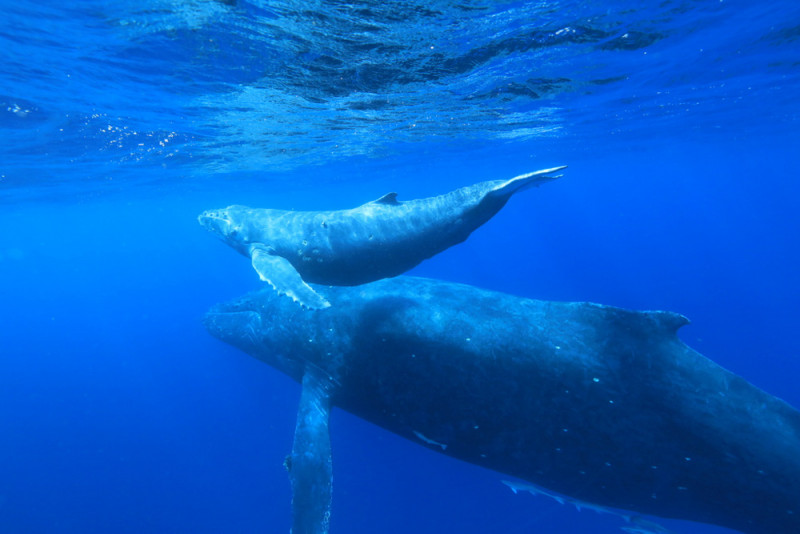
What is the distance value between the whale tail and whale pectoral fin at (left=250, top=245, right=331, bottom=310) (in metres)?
3.21

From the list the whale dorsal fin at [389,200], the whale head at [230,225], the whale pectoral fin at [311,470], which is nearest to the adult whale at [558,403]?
the whale pectoral fin at [311,470]

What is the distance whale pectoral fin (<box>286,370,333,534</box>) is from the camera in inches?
273

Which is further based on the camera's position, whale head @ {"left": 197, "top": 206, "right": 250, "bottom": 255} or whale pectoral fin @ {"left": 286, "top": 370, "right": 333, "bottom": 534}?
whale head @ {"left": 197, "top": 206, "right": 250, "bottom": 255}

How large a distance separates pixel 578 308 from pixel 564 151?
3384 cm

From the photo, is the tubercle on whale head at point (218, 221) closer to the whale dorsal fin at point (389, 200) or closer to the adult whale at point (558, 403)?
the adult whale at point (558, 403)

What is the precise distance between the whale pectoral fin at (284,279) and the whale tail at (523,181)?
3.21 metres

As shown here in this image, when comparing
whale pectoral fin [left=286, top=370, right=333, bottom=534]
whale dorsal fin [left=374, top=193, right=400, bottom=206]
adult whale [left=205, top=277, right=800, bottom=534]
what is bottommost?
whale pectoral fin [left=286, top=370, right=333, bottom=534]

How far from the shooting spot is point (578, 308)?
6.82 meters

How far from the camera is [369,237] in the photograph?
776 cm

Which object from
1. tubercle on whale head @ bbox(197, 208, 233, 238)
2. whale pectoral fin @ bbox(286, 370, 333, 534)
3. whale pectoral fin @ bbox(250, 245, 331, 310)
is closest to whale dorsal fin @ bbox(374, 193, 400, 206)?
whale pectoral fin @ bbox(250, 245, 331, 310)

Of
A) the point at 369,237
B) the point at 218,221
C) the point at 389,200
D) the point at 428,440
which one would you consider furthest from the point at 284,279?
the point at 218,221

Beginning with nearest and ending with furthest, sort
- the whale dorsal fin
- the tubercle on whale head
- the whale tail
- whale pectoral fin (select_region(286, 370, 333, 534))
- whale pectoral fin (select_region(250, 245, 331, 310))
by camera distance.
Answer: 1. the whale tail
2. whale pectoral fin (select_region(250, 245, 331, 310))
3. whale pectoral fin (select_region(286, 370, 333, 534))
4. the whale dorsal fin
5. the tubercle on whale head

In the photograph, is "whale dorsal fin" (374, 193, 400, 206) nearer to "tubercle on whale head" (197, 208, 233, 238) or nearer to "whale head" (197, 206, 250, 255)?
"whale head" (197, 206, 250, 255)

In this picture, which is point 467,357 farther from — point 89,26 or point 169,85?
point 169,85
